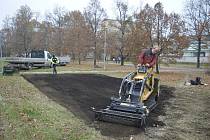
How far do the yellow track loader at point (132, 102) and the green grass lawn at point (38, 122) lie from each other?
106cm

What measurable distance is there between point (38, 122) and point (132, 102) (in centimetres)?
329

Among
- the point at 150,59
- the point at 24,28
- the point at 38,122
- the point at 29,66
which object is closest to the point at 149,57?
the point at 150,59

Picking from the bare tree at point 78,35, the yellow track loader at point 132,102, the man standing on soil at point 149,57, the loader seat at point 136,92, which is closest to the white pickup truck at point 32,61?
the bare tree at point 78,35

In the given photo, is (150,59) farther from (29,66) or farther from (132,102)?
(29,66)

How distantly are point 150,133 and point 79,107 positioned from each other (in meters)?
4.01

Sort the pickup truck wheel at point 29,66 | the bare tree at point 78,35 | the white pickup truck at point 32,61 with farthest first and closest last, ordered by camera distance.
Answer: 1. the bare tree at point 78,35
2. the pickup truck wheel at point 29,66
3. the white pickup truck at point 32,61

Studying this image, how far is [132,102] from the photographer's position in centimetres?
1171

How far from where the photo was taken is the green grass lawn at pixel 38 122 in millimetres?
8961

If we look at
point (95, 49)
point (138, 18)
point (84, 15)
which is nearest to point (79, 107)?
point (138, 18)

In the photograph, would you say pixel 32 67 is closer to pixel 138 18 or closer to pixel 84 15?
pixel 138 18

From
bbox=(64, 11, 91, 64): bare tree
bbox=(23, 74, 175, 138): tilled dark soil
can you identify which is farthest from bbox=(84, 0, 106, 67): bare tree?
bbox=(23, 74, 175, 138): tilled dark soil

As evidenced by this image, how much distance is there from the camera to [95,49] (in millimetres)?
52188

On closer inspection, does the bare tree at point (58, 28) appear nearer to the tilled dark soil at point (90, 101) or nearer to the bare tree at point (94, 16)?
the bare tree at point (94, 16)

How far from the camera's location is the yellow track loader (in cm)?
1086
